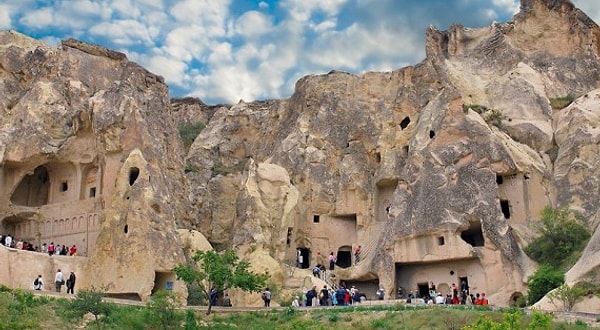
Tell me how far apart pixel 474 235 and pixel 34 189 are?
77.8 ft

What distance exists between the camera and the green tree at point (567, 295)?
3077 cm

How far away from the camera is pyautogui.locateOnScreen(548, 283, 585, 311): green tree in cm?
3077

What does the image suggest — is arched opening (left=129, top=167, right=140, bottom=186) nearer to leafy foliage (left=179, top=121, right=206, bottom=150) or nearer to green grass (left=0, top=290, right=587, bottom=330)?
green grass (left=0, top=290, right=587, bottom=330)

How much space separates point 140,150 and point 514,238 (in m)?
19.0

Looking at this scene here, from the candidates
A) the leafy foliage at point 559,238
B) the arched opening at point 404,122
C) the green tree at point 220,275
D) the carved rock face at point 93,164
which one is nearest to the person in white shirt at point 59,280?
the carved rock face at point 93,164

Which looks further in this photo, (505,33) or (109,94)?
(505,33)

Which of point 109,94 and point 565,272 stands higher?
point 109,94

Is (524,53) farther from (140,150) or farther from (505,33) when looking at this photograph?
(140,150)

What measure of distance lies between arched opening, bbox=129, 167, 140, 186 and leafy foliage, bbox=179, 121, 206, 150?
25365mm

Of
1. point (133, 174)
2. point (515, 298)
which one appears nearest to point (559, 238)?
point (515, 298)

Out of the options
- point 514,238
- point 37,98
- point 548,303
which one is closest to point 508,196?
point 514,238

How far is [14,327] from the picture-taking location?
23.3 m

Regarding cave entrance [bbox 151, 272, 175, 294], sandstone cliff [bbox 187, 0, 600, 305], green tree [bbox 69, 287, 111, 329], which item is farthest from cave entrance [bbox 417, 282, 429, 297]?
green tree [bbox 69, 287, 111, 329]

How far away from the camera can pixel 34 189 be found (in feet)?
146
